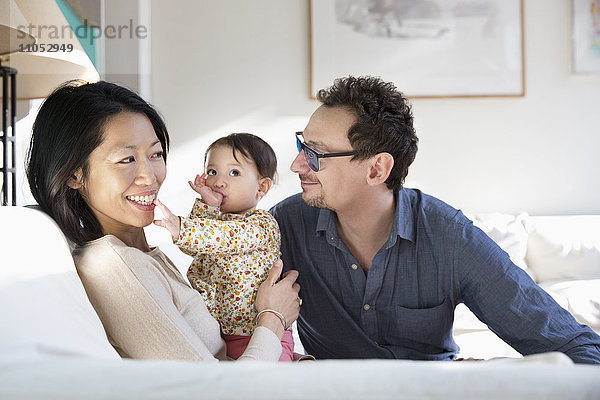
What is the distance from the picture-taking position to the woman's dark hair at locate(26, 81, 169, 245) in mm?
1420

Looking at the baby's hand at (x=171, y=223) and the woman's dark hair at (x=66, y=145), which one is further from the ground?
the woman's dark hair at (x=66, y=145)

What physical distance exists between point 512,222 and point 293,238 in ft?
7.07

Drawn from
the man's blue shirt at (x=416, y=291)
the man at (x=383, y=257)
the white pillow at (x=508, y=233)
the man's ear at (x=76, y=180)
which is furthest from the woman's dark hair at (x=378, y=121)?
the white pillow at (x=508, y=233)

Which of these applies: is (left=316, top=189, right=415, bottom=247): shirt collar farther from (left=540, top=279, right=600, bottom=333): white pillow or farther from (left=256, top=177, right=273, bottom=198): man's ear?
(left=540, top=279, right=600, bottom=333): white pillow

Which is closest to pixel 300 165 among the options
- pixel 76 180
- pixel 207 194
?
pixel 207 194

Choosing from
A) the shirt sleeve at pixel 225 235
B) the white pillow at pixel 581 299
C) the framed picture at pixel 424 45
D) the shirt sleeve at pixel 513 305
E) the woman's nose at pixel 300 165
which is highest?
the framed picture at pixel 424 45

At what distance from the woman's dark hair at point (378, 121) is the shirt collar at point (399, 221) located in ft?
0.30

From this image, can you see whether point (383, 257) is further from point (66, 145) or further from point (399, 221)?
point (66, 145)

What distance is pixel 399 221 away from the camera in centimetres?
192

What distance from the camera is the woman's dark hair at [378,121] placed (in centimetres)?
205

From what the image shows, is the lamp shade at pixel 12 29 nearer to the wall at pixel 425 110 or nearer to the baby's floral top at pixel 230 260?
the baby's floral top at pixel 230 260

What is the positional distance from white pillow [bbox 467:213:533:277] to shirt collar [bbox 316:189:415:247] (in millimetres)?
1737

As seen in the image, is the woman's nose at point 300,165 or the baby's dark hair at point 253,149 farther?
the woman's nose at point 300,165

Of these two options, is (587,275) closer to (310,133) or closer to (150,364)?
(310,133)
